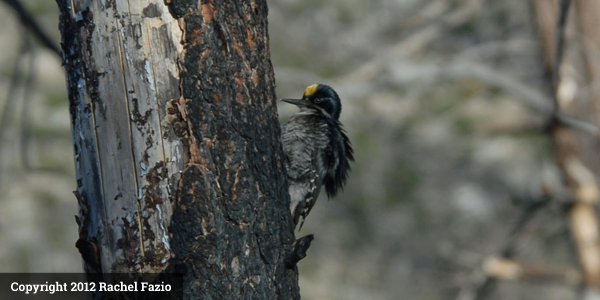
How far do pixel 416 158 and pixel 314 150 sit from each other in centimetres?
789

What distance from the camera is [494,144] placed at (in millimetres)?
11156

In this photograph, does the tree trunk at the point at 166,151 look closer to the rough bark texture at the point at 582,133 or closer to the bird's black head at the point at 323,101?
the bird's black head at the point at 323,101

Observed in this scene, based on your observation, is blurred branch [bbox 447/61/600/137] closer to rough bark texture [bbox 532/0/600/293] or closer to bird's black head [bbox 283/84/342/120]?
rough bark texture [bbox 532/0/600/293]

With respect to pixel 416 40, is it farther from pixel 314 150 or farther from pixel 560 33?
pixel 314 150

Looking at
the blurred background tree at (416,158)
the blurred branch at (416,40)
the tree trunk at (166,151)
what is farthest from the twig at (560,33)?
the tree trunk at (166,151)

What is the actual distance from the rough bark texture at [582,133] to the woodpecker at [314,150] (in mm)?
4593

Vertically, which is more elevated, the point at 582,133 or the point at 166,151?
the point at 582,133

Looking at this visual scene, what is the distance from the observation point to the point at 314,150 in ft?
13.8

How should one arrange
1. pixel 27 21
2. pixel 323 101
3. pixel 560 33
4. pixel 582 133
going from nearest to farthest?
pixel 27 21 → pixel 323 101 → pixel 560 33 → pixel 582 133

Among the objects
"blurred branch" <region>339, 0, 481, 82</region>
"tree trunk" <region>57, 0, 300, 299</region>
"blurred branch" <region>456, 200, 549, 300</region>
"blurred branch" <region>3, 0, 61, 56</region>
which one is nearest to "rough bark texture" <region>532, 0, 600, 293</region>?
"blurred branch" <region>456, 200, 549, 300</region>

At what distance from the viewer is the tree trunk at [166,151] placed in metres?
2.14

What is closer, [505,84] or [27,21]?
[27,21]

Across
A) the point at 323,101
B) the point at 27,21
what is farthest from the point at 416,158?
the point at 27,21

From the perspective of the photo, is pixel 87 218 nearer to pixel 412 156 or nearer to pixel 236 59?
pixel 236 59
